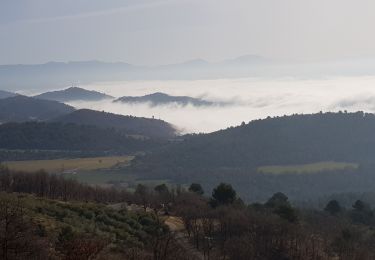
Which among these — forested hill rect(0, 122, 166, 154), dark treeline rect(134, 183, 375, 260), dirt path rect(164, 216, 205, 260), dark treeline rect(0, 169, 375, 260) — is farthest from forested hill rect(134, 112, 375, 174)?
dark treeline rect(0, 169, 375, 260)

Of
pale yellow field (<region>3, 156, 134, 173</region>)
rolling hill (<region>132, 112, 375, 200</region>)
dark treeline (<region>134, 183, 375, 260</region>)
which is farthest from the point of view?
pale yellow field (<region>3, 156, 134, 173</region>)

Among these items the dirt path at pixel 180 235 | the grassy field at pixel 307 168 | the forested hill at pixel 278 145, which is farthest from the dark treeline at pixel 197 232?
the forested hill at pixel 278 145

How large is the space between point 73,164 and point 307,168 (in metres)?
48.4

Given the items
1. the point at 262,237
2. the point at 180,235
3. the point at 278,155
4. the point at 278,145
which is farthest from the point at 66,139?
the point at 262,237

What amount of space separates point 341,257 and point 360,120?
112m

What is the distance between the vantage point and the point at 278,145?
5128 inches

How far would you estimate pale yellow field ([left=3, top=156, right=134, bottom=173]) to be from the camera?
11300 cm

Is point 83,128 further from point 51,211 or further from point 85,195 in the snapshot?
point 51,211

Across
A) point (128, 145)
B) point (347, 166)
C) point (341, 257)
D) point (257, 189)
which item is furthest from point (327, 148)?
point (341, 257)

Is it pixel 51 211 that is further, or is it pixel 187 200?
pixel 187 200

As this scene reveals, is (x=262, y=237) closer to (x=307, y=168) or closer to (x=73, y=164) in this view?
(x=307, y=168)

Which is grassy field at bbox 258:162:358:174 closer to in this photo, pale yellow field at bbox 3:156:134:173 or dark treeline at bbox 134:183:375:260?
pale yellow field at bbox 3:156:134:173

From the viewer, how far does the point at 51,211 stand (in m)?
35.9

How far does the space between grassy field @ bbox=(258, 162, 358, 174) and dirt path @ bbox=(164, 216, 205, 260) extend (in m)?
73.3
